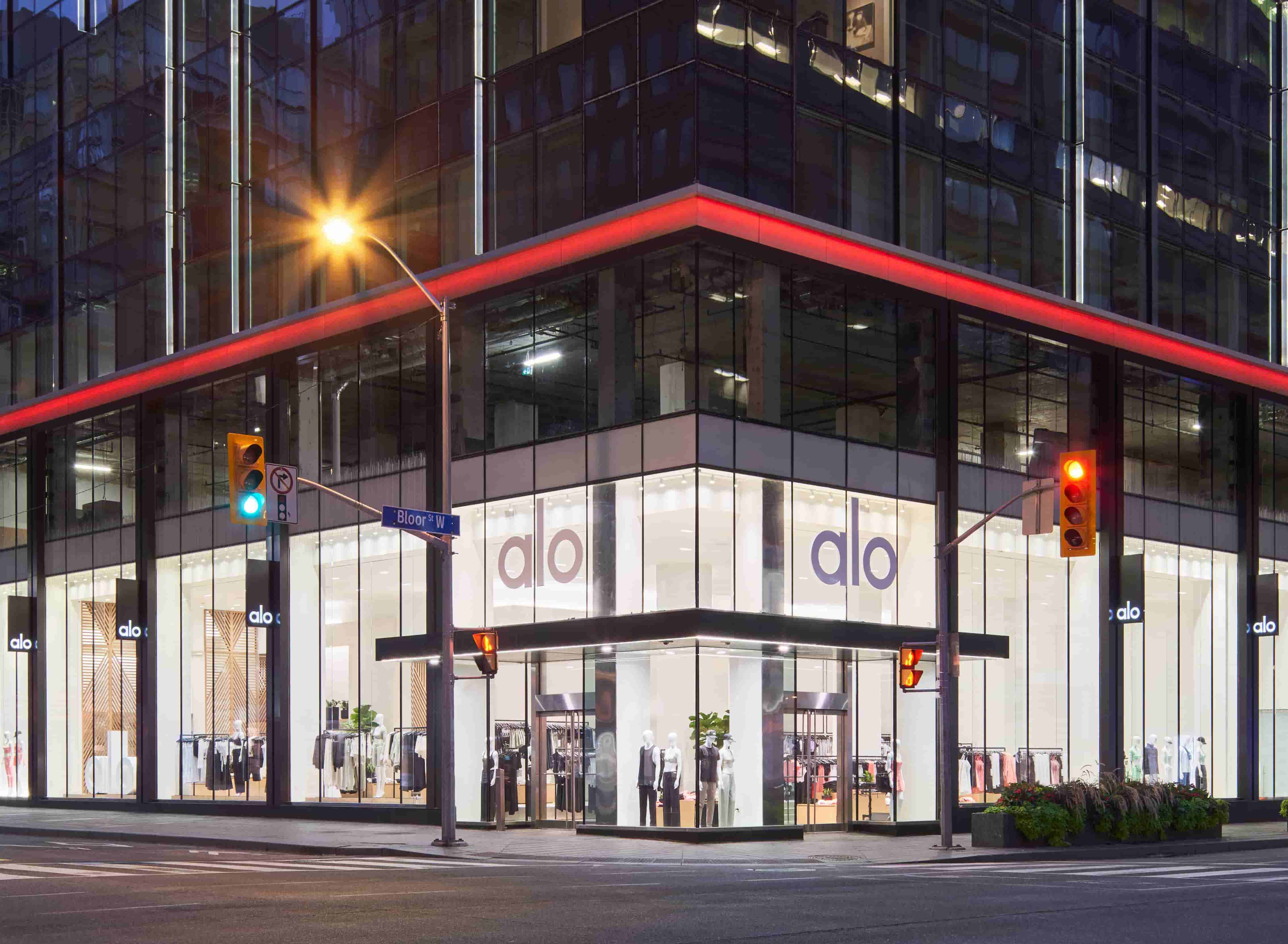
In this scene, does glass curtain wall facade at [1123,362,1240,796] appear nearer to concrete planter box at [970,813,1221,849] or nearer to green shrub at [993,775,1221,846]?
green shrub at [993,775,1221,846]

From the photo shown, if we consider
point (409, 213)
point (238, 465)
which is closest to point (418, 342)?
point (409, 213)

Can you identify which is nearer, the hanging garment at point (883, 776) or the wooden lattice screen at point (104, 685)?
the hanging garment at point (883, 776)

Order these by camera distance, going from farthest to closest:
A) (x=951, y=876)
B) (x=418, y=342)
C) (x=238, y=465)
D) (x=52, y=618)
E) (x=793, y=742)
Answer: (x=52, y=618) < (x=418, y=342) < (x=793, y=742) < (x=238, y=465) < (x=951, y=876)

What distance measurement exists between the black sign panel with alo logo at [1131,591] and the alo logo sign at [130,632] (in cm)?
2764

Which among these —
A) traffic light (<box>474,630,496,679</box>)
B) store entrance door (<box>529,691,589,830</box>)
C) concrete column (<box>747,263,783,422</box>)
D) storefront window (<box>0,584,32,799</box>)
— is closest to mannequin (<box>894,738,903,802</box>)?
store entrance door (<box>529,691,589,830</box>)

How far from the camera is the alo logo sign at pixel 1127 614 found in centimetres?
4375

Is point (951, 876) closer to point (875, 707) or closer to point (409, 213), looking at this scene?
point (875, 707)

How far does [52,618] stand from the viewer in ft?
179

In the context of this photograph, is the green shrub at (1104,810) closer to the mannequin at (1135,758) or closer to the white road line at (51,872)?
the mannequin at (1135,758)

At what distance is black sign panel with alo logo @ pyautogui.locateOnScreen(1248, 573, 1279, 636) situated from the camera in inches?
1876

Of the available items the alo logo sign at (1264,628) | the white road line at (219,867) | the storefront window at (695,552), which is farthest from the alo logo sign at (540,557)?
the alo logo sign at (1264,628)

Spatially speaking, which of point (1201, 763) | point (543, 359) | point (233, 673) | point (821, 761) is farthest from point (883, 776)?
point (233, 673)

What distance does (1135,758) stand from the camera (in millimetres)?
45219

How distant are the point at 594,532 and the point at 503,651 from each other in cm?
350
